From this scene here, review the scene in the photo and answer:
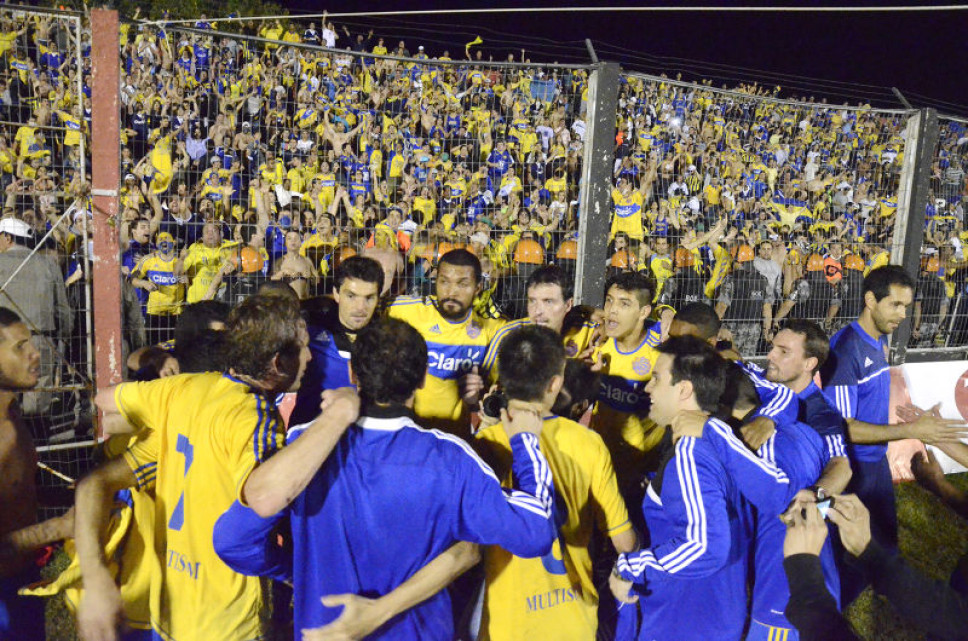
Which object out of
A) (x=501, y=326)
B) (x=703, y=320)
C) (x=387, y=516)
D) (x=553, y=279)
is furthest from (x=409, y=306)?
(x=387, y=516)

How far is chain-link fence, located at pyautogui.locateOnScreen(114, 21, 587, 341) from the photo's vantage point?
20.0ft

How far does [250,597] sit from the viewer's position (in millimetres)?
2895

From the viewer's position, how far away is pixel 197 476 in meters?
2.71

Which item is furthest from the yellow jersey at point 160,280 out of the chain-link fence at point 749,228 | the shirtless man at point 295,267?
the chain-link fence at point 749,228

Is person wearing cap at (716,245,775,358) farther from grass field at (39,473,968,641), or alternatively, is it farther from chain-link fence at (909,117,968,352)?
grass field at (39,473,968,641)

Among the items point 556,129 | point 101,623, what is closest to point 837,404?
point 101,623

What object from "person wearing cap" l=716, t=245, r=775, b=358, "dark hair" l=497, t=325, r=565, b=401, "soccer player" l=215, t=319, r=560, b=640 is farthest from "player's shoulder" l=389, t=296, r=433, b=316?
"person wearing cap" l=716, t=245, r=775, b=358

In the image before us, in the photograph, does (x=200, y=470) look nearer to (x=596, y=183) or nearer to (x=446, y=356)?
(x=446, y=356)

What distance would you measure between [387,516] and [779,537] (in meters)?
1.95

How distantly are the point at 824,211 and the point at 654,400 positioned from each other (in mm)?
8950

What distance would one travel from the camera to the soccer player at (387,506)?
248 centimetres

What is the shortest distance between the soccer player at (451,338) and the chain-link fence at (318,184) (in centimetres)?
154

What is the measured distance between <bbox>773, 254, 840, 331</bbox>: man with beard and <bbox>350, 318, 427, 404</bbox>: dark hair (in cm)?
745

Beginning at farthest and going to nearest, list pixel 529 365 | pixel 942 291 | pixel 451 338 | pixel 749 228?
pixel 749 228 → pixel 942 291 → pixel 451 338 → pixel 529 365
